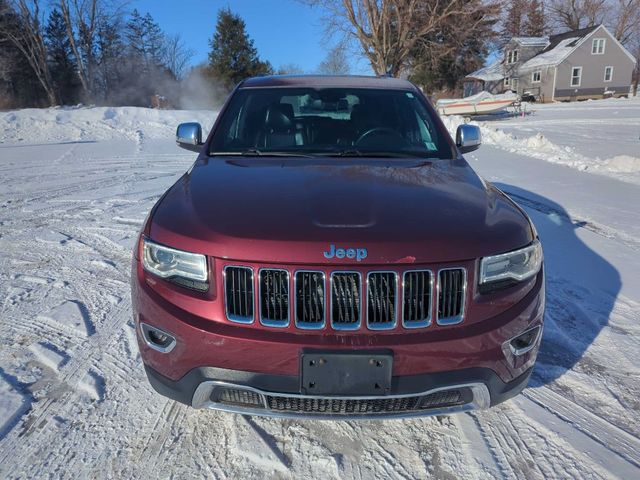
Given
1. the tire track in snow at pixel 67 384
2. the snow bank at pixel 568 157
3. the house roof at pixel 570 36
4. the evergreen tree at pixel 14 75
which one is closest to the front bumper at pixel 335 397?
the tire track in snow at pixel 67 384

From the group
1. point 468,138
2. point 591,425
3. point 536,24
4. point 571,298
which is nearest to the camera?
point 591,425

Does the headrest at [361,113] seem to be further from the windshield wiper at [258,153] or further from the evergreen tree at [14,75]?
the evergreen tree at [14,75]

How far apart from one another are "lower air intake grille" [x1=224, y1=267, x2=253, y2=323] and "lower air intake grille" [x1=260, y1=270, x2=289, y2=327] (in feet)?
0.16

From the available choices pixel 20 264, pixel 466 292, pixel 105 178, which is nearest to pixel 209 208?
pixel 466 292

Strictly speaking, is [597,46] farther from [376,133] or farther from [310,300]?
[310,300]

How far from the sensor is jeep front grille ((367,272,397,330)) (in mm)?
1805

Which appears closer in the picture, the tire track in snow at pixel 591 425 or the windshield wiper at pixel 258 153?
the tire track in snow at pixel 591 425

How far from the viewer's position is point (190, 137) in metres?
3.36

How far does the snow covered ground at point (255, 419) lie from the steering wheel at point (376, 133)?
1.63 meters

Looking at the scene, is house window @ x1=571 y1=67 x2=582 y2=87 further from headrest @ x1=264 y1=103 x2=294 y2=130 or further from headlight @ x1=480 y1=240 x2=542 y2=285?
headlight @ x1=480 y1=240 x2=542 y2=285

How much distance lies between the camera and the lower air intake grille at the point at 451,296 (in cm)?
183

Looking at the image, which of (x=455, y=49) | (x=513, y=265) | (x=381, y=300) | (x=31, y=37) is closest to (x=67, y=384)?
(x=381, y=300)

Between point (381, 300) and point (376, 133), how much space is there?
1620 mm

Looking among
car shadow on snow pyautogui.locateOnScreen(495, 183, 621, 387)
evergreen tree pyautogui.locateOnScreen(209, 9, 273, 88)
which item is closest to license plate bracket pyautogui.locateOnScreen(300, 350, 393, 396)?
car shadow on snow pyautogui.locateOnScreen(495, 183, 621, 387)
